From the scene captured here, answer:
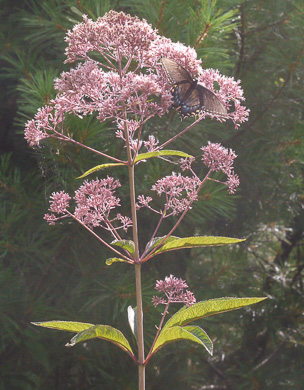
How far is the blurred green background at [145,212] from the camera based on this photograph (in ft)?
3.38

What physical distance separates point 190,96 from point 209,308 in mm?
227

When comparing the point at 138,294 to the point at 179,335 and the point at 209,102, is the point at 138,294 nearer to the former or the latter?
the point at 179,335

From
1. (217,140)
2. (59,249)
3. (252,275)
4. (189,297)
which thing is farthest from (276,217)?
(189,297)

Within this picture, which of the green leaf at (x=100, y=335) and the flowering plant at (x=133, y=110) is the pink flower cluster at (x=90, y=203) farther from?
the green leaf at (x=100, y=335)

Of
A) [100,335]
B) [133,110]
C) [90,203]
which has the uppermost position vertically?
[133,110]

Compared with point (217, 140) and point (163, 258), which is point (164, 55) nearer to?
point (217, 140)

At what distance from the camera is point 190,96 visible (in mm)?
542

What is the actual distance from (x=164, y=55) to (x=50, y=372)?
3.06 feet

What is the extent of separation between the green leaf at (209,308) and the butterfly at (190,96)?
7.7 inches

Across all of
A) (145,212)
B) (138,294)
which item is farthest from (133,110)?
(145,212)

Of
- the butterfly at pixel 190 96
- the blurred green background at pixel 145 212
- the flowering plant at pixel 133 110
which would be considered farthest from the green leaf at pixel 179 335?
the blurred green background at pixel 145 212

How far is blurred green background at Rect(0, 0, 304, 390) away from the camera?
40.5 inches

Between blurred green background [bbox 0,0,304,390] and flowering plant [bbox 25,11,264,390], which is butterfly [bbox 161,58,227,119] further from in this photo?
blurred green background [bbox 0,0,304,390]

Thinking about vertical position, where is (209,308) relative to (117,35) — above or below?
below
